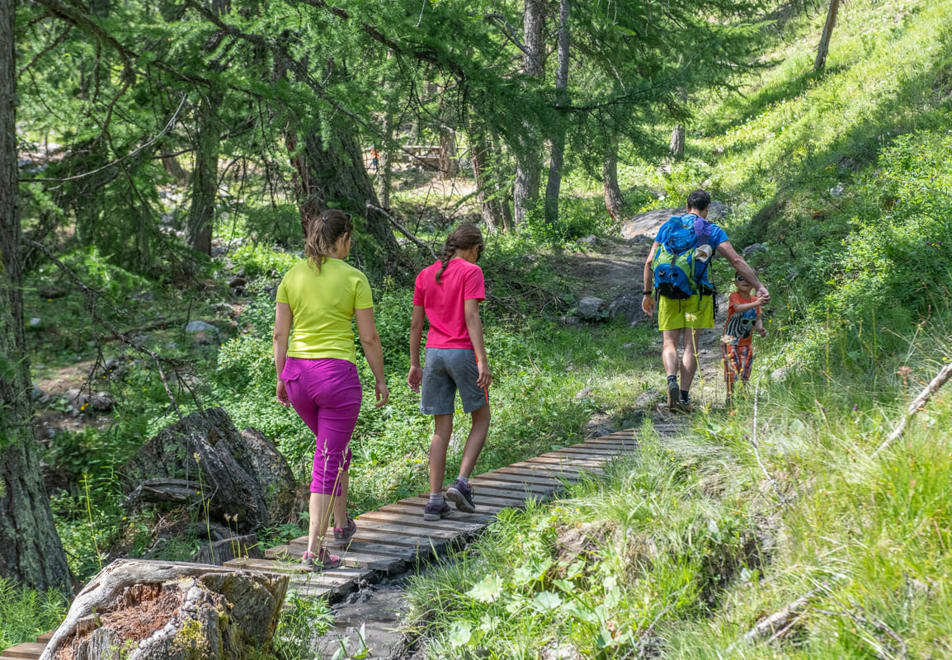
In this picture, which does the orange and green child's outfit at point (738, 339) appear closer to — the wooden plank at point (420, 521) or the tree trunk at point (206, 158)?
the wooden plank at point (420, 521)

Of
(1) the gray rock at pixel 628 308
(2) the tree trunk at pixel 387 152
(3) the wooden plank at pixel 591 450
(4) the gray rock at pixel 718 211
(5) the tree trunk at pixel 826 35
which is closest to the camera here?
(3) the wooden plank at pixel 591 450

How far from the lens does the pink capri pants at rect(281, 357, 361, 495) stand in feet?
15.0

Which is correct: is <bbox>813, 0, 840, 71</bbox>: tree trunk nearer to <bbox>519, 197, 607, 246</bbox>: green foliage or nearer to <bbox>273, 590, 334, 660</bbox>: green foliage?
→ <bbox>519, 197, 607, 246</bbox>: green foliage

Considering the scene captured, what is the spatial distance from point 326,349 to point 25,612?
2428mm

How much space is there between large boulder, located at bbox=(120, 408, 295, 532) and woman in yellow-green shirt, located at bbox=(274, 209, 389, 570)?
216cm

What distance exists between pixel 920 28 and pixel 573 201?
30.8ft

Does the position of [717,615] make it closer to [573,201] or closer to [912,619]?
[912,619]

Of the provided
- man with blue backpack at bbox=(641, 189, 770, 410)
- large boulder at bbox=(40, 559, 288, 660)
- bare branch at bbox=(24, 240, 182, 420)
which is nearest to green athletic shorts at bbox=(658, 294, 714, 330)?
man with blue backpack at bbox=(641, 189, 770, 410)

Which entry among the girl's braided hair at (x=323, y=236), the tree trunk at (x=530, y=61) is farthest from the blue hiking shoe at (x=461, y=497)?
the tree trunk at (x=530, y=61)

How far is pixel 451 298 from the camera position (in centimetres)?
518

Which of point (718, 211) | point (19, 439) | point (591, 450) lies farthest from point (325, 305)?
point (718, 211)

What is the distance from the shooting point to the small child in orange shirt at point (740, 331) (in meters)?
6.82

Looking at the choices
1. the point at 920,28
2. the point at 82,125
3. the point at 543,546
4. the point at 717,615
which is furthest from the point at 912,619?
the point at 920,28

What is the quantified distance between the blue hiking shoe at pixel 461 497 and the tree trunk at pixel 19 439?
2956mm
